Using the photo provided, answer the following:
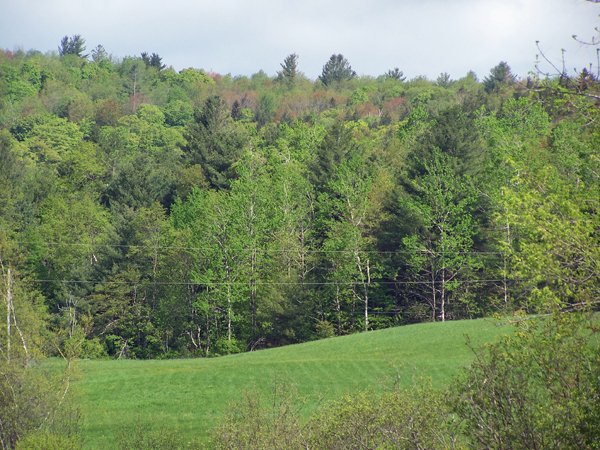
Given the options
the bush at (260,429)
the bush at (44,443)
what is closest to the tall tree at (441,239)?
the bush at (44,443)

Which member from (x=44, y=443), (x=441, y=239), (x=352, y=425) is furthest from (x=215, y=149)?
(x=352, y=425)

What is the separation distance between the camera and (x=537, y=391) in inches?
617

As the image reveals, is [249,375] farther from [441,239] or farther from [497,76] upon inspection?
[497,76]

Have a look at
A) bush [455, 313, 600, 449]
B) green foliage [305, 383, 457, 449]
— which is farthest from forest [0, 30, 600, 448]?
bush [455, 313, 600, 449]

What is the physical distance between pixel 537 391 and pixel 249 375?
28342 millimetres

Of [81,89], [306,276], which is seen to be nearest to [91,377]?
[306,276]

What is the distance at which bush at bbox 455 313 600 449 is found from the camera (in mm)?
13539

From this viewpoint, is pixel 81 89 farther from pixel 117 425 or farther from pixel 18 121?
pixel 117 425

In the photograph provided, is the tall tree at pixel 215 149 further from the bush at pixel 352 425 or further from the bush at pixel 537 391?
the bush at pixel 537 391

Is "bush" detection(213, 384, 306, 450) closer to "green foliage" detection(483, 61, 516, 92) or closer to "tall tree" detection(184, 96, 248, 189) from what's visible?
"tall tree" detection(184, 96, 248, 189)

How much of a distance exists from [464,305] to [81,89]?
440 feet

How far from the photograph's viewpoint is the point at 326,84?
19525 cm

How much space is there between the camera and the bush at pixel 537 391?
1354 cm

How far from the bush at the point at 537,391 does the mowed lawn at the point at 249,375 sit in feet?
62.0
